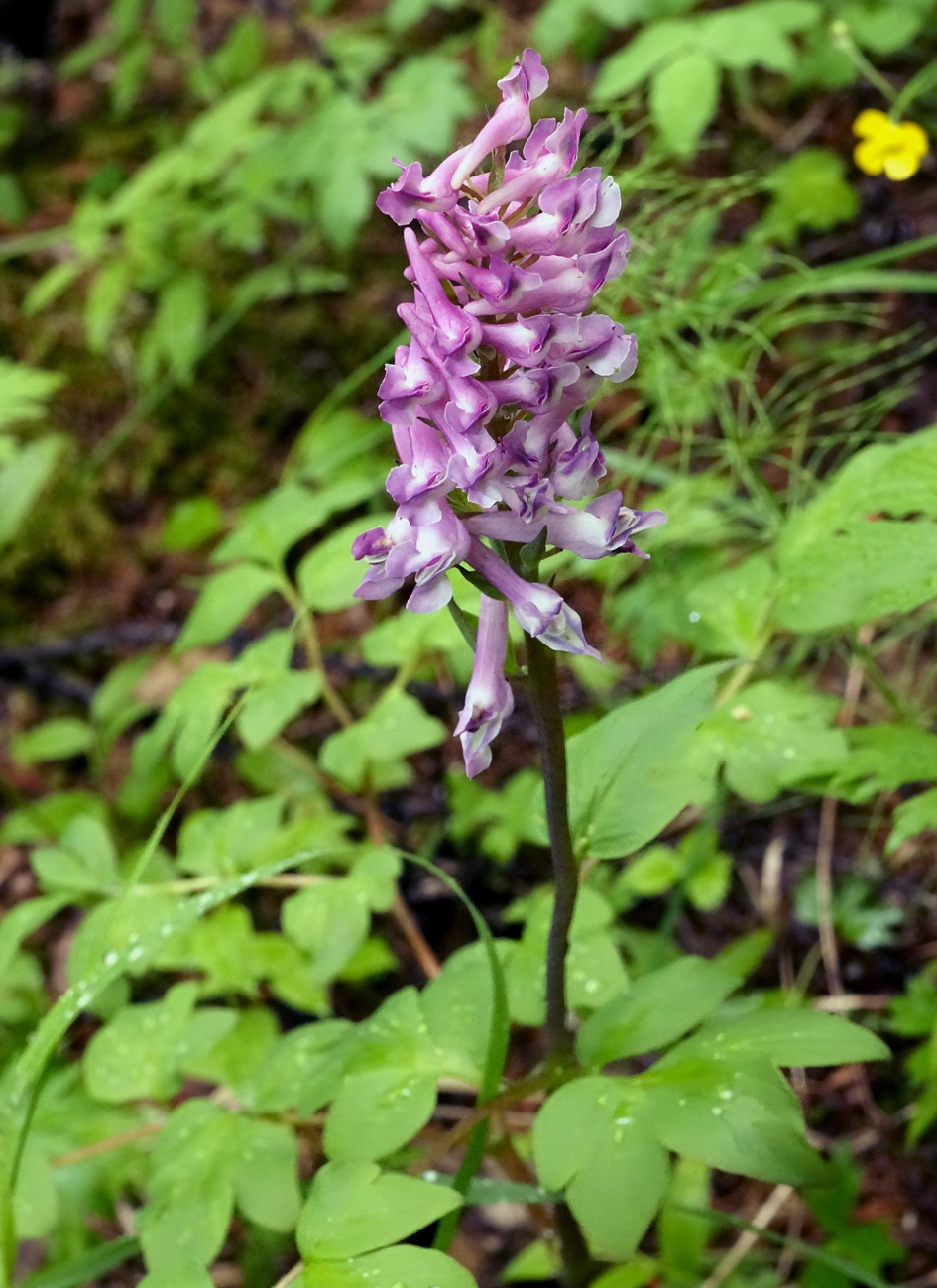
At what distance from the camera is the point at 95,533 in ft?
10.8

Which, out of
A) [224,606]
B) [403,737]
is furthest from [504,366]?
[224,606]

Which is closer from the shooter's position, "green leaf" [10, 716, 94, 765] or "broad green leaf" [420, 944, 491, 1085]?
"broad green leaf" [420, 944, 491, 1085]

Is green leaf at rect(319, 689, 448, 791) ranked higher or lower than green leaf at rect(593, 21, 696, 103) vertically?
lower

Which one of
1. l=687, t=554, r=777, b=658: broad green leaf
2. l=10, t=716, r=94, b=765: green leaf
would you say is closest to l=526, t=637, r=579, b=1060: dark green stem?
l=687, t=554, r=777, b=658: broad green leaf

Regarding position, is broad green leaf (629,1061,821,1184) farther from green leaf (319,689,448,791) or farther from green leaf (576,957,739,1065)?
green leaf (319,689,448,791)

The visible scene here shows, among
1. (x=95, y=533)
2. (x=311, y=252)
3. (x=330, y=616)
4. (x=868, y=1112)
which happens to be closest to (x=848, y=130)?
(x=311, y=252)

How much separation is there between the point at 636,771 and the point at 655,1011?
27 centimetres

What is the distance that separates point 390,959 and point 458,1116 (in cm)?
34

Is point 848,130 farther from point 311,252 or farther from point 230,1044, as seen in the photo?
point 230,1044

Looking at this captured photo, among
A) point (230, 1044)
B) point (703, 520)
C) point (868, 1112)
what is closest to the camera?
point (230, 1044)

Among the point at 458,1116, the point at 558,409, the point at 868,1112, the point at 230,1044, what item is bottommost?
the point at 868,1112

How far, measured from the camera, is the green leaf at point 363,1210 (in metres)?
1.05

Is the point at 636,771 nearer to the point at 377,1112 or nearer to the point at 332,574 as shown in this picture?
the point at 377,1112

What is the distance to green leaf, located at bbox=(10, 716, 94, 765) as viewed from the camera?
8.86 ft
